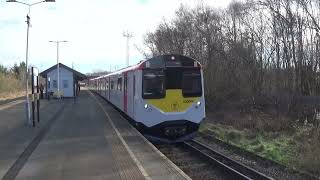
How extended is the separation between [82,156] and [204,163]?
3438 millimetres

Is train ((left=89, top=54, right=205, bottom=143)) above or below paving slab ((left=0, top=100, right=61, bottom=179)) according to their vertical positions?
above

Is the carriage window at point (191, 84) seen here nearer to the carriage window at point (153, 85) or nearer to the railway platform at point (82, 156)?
the carriage window at point (153, 85)

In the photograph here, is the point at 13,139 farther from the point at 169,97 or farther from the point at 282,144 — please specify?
the point at 282,144

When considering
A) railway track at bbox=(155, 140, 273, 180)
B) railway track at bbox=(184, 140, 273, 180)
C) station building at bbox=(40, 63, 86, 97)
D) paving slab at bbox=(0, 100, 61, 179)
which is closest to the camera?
railway track at bbox=(184, 140, 273, 180)

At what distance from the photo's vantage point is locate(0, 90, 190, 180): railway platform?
11.5 m

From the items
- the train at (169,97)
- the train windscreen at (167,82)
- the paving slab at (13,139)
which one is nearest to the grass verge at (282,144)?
the train at (169,97)

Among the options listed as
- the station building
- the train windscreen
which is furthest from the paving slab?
the station building

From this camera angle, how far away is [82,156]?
14.3 meters

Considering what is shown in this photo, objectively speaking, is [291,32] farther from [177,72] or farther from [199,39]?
[177,72]

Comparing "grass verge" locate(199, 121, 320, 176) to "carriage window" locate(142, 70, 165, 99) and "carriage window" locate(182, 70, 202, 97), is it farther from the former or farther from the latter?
"carriage window" locate(142, 70, 165, 99)

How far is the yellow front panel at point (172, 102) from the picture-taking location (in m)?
18.6

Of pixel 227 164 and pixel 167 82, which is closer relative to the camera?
pixel 227 164

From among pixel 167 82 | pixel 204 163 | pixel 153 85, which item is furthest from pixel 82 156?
pixel 167 82

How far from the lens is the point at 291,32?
3541 cm
